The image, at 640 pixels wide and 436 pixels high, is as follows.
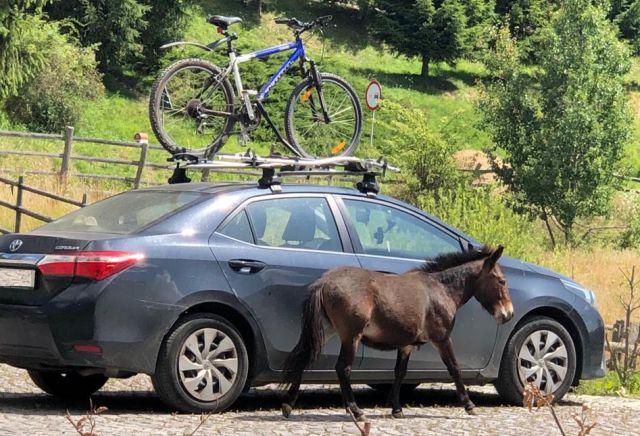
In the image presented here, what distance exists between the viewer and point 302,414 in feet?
29.8

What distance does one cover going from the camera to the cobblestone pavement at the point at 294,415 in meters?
8.02

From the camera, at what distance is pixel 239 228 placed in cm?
903

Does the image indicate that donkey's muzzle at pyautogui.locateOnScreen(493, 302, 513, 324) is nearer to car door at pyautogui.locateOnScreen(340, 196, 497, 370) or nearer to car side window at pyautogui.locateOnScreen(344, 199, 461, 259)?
car door at pyautogui.locateOnScreen(340, 196, 497, 370)

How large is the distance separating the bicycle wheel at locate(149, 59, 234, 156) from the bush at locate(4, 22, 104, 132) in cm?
3228

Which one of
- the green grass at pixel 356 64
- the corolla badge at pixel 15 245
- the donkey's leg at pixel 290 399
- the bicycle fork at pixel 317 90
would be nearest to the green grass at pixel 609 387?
the bicycle fork at pixel 317 90

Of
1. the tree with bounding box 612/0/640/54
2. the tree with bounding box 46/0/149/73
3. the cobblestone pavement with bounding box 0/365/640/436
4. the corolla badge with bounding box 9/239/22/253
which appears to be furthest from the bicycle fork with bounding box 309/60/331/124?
the tree with bounding box 612/0/640/54

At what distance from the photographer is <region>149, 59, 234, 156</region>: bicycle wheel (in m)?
11.0

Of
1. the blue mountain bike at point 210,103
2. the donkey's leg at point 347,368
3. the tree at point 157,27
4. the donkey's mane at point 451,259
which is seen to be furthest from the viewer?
the tree at point 157,27

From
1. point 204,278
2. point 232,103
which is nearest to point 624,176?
point 232,103

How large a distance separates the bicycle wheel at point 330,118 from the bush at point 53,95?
3137 centimetres

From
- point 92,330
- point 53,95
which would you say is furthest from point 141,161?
point 92,330

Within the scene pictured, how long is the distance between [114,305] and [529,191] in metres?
31.6

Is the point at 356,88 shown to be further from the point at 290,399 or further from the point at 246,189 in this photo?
the point at 290,399

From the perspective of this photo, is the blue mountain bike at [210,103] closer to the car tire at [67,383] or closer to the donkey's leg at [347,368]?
the car tire at [67,383]
